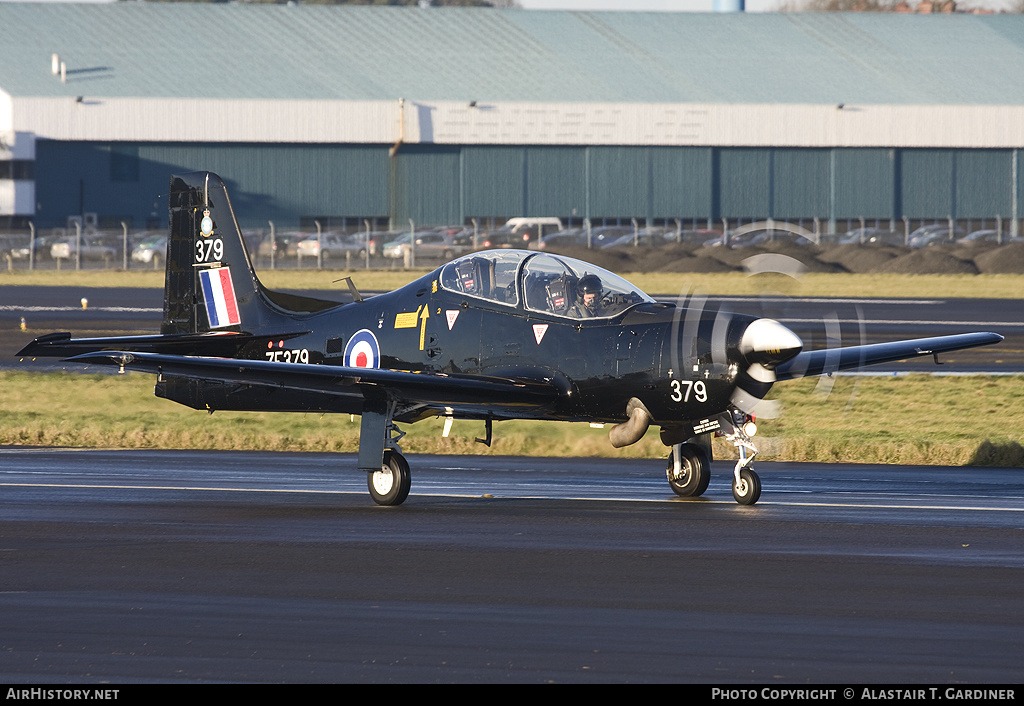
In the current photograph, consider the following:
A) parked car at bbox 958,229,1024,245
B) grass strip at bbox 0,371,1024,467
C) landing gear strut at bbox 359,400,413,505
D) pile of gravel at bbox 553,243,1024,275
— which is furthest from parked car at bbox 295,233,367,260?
landing gear strut at bbox 359,400,413,505

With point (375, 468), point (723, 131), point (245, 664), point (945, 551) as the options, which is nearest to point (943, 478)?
point (945, 551)

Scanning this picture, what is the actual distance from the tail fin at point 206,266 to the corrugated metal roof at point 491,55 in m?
62.9

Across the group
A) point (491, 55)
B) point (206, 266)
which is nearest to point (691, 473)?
point (206, 266)

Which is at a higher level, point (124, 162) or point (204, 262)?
point (124, 162)

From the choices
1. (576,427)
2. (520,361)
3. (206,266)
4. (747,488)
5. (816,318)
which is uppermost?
(206,266)

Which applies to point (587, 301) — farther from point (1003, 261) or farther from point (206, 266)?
point (1003, 261)

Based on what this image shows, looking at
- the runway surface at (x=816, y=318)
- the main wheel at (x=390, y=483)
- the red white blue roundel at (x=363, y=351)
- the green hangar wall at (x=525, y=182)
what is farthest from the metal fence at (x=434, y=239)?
the main wheel at (x=390, y=483)

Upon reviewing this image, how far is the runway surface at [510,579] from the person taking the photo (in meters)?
8.58

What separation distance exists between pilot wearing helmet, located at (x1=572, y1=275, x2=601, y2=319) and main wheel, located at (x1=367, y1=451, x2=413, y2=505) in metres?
2.45

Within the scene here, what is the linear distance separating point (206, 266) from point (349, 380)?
504cm

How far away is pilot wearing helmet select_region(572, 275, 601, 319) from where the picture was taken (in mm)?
15312

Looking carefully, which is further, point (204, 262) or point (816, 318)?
point (816, 318)

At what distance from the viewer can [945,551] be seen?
12578 mm

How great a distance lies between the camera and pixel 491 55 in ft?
278
